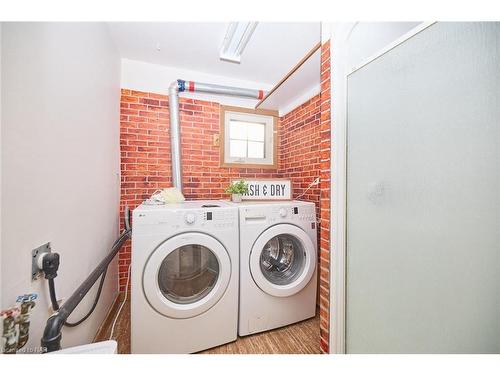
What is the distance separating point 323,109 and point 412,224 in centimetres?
76

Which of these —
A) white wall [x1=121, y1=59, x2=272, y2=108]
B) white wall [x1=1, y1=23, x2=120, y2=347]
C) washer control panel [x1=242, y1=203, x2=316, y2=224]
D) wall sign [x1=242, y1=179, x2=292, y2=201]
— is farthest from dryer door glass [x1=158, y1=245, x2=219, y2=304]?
white wall [x1=121, y1=59, x2=272, y2=108]

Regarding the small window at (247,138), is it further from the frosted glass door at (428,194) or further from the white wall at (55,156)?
the frosted glass door at (428,194)

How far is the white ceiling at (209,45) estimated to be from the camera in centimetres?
162

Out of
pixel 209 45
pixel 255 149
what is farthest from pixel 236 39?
pixel 255 149

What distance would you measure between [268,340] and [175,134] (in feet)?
6.80

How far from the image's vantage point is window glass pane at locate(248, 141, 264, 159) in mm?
2607

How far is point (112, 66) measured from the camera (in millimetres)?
1769

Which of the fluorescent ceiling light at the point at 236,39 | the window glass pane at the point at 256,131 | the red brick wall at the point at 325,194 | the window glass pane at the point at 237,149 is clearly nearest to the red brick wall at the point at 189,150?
the window glass pane at the point at 237,149

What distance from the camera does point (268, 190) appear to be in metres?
1.88

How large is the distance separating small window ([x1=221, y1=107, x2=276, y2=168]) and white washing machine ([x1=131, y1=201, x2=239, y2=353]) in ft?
3.81

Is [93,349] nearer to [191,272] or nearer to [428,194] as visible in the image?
[191,272]

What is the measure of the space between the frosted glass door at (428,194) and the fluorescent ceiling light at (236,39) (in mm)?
931

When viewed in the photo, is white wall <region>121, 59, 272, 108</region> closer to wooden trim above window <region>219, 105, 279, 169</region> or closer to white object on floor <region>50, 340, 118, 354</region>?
wooden trim above window <region>219, 105, 279, 169</region>

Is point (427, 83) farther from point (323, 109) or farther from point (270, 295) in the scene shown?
point (270, 295)
